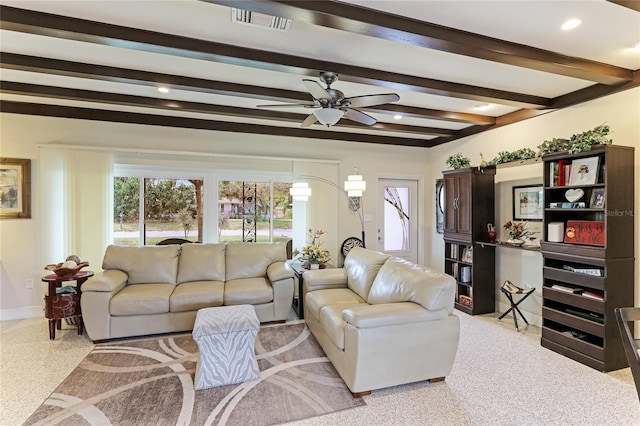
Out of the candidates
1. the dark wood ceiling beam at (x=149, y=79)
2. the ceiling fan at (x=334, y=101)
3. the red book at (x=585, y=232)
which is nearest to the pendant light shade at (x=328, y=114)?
the ceiling fan at (x=334, y=101)

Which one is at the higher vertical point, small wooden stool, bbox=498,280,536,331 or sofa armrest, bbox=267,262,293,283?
sofa armrest, bbox=267,262,293,283

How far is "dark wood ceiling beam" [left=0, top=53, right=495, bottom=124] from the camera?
2721mm

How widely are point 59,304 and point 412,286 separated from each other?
12.2 ft

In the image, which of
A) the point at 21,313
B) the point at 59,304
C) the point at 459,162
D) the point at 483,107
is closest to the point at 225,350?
the point at 59,304

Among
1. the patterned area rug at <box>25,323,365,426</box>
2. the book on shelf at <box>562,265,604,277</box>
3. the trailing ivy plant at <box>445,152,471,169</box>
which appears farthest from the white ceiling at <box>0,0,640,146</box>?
the patterned area rug at <box>25,323,365,426</box>

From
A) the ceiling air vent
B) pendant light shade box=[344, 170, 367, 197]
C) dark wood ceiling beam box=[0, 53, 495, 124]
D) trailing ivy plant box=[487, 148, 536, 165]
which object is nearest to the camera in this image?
the ceiling air vent

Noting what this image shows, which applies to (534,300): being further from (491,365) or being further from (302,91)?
(302,91)

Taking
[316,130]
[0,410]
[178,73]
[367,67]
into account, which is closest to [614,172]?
[367,67]

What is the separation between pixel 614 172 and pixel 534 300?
1.88 meters

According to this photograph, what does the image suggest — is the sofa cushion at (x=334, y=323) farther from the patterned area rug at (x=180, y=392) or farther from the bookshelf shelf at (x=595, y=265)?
the bookshelf shelf at (x=595, y=265)

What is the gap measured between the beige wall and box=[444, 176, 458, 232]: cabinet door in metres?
0.59

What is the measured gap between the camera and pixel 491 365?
283 centimetres

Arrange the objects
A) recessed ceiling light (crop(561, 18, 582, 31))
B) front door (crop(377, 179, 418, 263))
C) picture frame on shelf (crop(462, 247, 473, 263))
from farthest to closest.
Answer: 1. front door (crop(377, 179, 418, 263))
2. picture frame on shelf (crop(462, 247, 473, 263))
3. recessed ceiling light (crop(561, 18, 582, 31))

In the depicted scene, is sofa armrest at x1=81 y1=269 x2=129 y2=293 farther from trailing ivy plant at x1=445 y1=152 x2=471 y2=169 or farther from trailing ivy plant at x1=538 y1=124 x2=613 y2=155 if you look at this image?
trailing ivy plant at x1=538 y1=124 x2=613 y2=155
